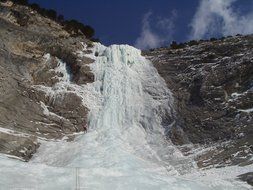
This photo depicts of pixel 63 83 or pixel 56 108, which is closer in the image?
pixel 56 108

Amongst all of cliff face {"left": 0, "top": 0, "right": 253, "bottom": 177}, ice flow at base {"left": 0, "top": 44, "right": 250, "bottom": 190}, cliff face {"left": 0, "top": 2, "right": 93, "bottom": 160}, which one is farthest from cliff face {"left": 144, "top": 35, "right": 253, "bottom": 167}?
cliff face {"left": 0, "top": 2, "right": 93, "bottom": 160}

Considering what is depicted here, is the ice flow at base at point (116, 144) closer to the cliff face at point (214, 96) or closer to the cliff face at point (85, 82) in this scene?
the cliff face at point (85, 82)

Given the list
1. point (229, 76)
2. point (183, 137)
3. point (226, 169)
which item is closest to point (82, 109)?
point (183, 137)

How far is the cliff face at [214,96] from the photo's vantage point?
2911 centimetres

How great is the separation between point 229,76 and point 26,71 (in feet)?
46.9

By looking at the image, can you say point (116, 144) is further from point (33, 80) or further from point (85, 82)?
point (33, 80)

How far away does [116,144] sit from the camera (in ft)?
96.0

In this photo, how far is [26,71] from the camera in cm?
3759

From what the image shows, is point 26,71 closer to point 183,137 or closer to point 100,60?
point 100,60

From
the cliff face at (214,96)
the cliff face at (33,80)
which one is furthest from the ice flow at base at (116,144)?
the cliff face at (214,96)

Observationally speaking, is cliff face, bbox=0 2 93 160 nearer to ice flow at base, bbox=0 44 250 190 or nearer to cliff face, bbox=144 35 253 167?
ice flow at base, bbox=0 44 250 190

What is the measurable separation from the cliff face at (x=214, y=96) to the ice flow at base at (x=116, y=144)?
1.12 m

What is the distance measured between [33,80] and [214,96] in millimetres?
12611

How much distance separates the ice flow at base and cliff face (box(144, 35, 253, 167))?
1.12 metres
